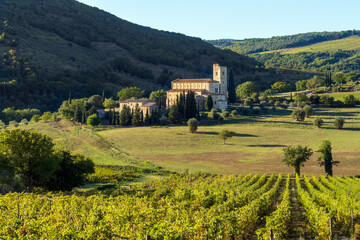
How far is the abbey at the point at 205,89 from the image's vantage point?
337 ft

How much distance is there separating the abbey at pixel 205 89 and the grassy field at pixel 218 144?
45.0 feet

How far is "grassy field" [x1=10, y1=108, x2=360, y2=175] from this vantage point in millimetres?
54031

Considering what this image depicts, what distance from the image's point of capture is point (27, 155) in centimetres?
3641

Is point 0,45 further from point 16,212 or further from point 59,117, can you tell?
point 16,212

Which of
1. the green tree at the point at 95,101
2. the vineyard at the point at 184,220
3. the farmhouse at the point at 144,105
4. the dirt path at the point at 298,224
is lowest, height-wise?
the dirt path at the point at 298,224

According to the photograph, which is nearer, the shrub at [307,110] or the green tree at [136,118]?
the green tree at [136,118]

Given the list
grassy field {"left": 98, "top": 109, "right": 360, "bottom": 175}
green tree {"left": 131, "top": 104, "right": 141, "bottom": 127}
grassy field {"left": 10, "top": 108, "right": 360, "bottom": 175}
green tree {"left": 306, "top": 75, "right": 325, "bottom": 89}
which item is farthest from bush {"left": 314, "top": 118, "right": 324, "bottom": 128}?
green tree {"left": 306, "top": 75, "right": 325, "bottom": 89}

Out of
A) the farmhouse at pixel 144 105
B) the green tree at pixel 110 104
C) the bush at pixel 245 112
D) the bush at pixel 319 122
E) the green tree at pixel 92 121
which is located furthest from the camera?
the green tree at pixel 110 104

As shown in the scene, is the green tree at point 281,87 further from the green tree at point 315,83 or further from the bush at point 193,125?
the bush at point 193,125

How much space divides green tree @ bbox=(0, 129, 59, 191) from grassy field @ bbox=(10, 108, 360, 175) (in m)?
20.0

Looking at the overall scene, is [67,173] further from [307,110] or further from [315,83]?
[315,83]

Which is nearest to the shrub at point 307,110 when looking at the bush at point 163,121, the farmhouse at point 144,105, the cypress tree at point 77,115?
the bush at point 163,121

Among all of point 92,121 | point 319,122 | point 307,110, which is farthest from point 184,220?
point 307,110

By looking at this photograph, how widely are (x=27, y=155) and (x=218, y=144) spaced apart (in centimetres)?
3922
